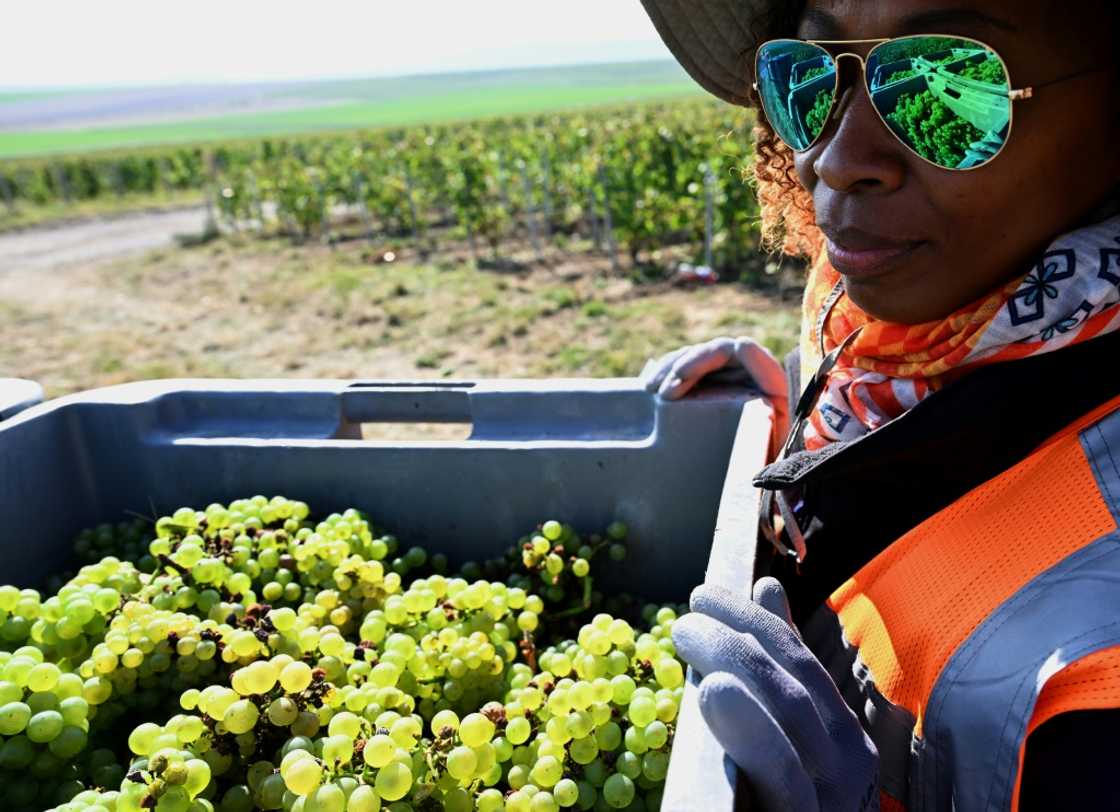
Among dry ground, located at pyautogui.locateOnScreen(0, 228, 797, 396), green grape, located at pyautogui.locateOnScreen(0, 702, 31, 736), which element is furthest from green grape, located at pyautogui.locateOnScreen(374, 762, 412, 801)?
dry ground, located at pyautogui.locateOnScreen(0, 228, 797, 396)

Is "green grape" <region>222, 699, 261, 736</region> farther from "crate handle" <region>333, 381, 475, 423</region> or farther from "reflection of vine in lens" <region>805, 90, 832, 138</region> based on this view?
"reflection of vine in lens" <region>805, 90, 832, 138</region>

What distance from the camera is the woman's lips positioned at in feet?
3.94

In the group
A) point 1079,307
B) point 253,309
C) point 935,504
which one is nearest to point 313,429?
point 935,504

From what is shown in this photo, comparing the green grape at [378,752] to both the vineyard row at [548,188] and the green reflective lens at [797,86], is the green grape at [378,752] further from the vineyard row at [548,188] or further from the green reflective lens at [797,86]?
the vineyard row at [548,188]

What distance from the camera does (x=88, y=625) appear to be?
62.9 inches

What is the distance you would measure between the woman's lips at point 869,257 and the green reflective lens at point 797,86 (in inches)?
6.9

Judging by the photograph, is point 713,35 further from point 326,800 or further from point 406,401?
point 326,800

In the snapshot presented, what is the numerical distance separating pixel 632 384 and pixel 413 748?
3.15 ft

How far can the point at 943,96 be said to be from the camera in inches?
43.4

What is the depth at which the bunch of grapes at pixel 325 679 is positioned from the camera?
4.12 ft

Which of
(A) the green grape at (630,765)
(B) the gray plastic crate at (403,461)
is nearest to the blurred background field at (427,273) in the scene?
(B) the gray plastic crate at (403,461)

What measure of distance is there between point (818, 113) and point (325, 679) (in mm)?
1115

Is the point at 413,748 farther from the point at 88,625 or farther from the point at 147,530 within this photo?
the point at 147,530

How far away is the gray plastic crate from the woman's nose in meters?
0.70
